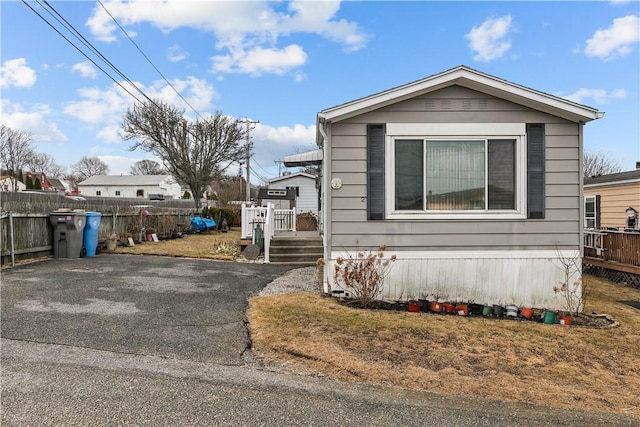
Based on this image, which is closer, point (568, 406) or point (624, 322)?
point (568, 406)

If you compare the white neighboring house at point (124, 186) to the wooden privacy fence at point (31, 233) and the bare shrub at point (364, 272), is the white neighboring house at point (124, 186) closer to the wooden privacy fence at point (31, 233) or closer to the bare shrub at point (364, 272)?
the wooden privacy fence at point (31, 233)

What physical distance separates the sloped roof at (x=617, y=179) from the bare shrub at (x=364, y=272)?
9.64 metres

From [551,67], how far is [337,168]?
310 inches

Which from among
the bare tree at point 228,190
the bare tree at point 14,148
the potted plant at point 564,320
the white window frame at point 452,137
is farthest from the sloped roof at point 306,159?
the bare tree at point 14,148

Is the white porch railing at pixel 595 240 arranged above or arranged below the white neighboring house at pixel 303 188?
below

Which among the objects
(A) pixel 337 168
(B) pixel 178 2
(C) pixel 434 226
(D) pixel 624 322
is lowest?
(D) pixel 624 322

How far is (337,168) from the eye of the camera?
6168mm

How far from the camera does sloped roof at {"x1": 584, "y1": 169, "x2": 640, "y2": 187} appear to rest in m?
11.5

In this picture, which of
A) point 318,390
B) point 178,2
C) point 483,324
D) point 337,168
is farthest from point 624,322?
point 178,2

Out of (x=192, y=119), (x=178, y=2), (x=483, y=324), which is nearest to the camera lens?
(x=483, y=324)

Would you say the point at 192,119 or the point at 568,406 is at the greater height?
the point at 192,119

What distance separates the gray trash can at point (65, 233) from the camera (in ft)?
32.2

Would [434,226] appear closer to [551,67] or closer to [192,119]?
[551,67]

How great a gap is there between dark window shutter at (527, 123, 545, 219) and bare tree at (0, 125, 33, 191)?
39.0 meters
